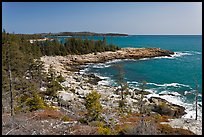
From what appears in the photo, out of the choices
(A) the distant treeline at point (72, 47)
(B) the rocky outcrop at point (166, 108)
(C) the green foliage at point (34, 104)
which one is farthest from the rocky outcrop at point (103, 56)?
(C) the green foliage at point (34, 104)

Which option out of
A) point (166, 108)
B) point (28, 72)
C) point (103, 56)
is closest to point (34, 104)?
point (166, 108)

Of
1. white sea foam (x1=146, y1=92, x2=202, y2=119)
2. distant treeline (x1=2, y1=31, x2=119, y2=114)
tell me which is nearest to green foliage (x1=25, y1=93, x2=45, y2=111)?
distant treeline (x1=2, y1=31, x2=119, y2=114)

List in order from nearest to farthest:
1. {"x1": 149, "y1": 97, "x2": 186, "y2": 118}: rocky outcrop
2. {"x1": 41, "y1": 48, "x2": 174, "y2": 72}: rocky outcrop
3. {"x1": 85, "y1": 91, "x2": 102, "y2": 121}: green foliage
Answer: {"x1": 85, "y1": 91, "x2": 102, "y2": 121}: green foliage, {"x1": 149, "y1": 97, "x2": 186, "y2": 118}: rocky outcrop, {"x1": 41, "y1": 48, "x2": 174, "y2": 72}: rocky outcrop

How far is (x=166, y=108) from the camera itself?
19562 mm

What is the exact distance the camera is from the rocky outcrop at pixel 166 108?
62.5 ft

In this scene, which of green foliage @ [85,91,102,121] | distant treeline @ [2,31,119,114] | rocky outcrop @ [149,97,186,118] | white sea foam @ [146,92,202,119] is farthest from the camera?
rocky outcrop @ [149,97,186,118]

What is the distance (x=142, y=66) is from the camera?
39.8 meters

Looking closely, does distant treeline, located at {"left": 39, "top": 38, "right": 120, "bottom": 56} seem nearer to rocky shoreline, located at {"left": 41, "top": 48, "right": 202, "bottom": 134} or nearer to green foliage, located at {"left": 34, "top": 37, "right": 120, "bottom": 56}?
green foliage, located at {"left": 34, "top": 37, "right": 120, "bottom": 56}

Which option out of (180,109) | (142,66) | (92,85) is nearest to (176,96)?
(180,109)

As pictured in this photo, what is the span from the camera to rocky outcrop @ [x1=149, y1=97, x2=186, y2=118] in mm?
19050

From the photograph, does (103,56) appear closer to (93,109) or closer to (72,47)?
(72,47)

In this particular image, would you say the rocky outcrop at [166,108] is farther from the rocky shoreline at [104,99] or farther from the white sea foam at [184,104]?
the white sea foam at [184,104]

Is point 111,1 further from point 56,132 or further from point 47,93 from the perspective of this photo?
point 47,93

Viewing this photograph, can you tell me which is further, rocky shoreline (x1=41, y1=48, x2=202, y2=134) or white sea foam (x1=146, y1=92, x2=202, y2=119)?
rocky shoreline (x1=41, y1=48, x2=202, y2=134)
